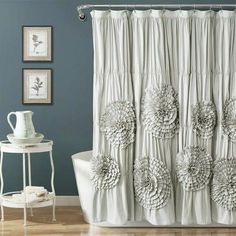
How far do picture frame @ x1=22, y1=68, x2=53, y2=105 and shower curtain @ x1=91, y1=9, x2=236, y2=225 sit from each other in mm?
993

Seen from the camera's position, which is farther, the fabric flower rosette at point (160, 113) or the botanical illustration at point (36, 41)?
the botanical illustration at point (36, 41)

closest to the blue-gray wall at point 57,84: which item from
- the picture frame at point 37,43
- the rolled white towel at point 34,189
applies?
the picture frame at point 37,43

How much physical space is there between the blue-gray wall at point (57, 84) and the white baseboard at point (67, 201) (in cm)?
5

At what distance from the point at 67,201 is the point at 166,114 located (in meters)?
1.57

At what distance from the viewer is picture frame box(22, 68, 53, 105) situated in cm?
621

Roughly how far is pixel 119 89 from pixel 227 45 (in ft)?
3.13

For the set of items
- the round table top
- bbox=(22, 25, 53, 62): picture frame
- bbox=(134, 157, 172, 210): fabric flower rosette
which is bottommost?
bbox=(134, 157, 172, 210): fabric flower rosette

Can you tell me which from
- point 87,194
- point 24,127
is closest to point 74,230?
point 87,194

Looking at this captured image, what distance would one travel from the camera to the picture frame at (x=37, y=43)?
6.18m

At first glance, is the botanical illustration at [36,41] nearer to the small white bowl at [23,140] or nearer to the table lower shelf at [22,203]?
the small white bowl at [23,140]

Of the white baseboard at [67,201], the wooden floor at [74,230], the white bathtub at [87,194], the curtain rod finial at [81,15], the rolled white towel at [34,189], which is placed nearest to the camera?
the wooden floor at [74,230]

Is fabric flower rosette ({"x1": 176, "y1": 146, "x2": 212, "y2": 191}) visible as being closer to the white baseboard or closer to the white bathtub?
the white bathtub

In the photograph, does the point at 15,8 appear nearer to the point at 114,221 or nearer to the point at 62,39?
the point at 62,39

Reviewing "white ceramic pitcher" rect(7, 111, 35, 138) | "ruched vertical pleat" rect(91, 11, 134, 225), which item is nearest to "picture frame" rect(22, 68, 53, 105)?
"white ceramic pitcher" rect(7, 111, 35, 138)
